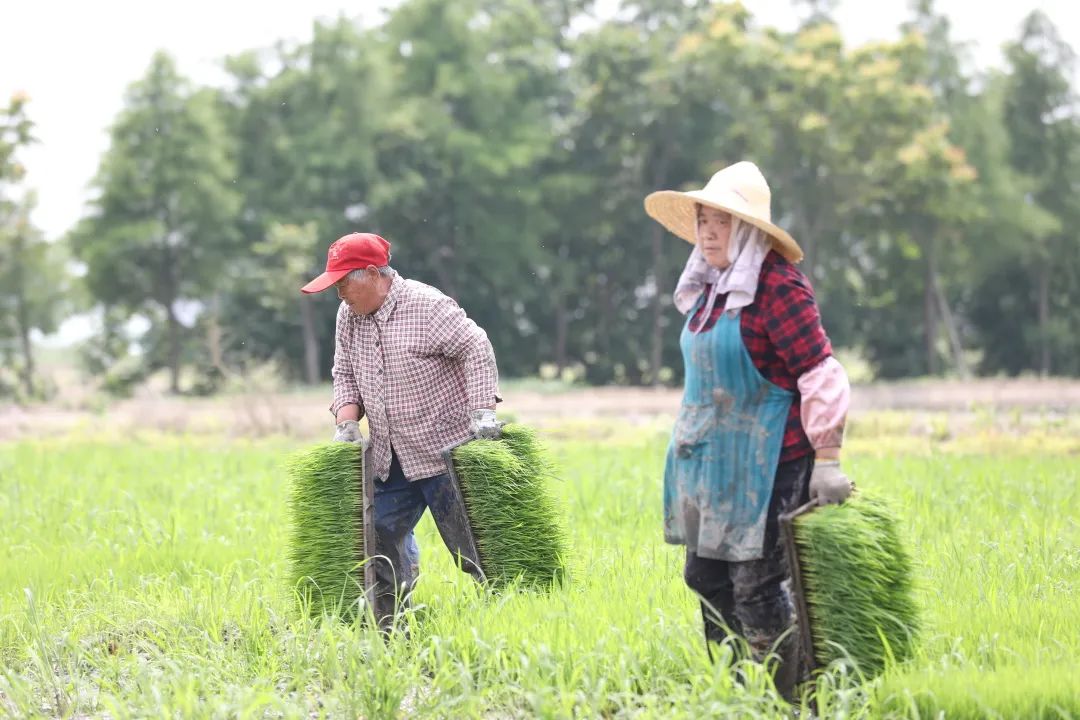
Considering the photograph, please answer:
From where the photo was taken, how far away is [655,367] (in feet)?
121

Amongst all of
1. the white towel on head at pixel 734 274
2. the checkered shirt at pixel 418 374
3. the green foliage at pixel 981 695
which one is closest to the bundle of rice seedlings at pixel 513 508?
the checkered shirt at pixel 418 374

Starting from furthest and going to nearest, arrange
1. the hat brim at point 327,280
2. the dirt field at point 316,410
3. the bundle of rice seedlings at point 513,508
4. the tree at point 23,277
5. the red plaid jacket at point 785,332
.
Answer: the tree at point 23,277
the dirt field at point 316,410
the bundle of rice seedlings at point 513,508
the hat brim at point 327,280
the red plaid jacket at point 785,332

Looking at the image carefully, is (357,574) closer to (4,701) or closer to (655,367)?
(4,701)

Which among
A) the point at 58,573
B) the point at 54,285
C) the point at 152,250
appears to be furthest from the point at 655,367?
the point at 58,573

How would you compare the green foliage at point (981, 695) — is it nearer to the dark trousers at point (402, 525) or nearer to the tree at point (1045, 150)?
the dark trousers at point (402, 525)

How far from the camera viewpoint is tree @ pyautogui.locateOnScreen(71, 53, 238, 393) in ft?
111

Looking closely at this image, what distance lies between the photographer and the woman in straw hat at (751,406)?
4031mm

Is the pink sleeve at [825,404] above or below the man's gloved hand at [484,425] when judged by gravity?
above

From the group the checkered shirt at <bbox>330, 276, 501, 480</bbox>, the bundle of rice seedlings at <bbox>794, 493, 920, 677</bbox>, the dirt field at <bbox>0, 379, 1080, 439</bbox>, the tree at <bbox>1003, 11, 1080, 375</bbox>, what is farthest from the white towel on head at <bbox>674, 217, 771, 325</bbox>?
the tree at <bbox>1003, 11, 1080, 375</bbox>

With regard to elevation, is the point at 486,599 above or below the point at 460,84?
below

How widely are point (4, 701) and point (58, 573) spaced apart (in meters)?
2.23

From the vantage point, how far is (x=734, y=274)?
13.5 feet

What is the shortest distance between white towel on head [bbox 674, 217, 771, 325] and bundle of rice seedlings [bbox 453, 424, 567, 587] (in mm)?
1347

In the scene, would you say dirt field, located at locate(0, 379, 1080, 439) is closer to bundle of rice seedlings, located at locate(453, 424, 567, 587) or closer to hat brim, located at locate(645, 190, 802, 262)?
bundle of rice seedlings, located at locate(453, 424, 567, 587)
